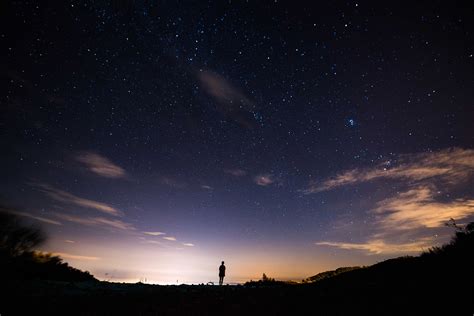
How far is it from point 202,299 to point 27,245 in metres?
19.4

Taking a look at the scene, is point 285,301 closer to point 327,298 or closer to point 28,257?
point 327,298

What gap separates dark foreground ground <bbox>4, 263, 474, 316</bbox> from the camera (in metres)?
7.59

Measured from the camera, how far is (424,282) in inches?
363

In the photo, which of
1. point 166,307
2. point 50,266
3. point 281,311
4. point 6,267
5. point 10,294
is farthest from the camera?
point 50,266

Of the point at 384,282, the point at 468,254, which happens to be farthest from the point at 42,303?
the point at 468,254

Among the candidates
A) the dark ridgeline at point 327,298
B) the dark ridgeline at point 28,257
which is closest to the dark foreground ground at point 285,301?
the dark ridgeline at point 327,298

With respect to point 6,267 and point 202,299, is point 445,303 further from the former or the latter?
point 6,267

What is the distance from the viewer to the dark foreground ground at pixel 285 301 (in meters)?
7.59

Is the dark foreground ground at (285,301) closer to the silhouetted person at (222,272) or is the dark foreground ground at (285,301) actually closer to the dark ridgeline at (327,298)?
the dark ridgeline at (327,298)

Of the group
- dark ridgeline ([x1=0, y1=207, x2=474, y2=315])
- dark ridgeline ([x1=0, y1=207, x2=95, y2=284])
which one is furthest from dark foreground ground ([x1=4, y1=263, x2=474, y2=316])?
dark ridgeline ([x1=0, y1=207, x2=95, y2=284])

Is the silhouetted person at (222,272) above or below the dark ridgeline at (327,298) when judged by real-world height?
above

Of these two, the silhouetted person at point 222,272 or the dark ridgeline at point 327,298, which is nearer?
the dark ridgeline at point 327,298

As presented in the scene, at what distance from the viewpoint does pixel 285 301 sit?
407 inches

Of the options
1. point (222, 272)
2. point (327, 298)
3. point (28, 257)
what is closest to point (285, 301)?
point (327, 298)
